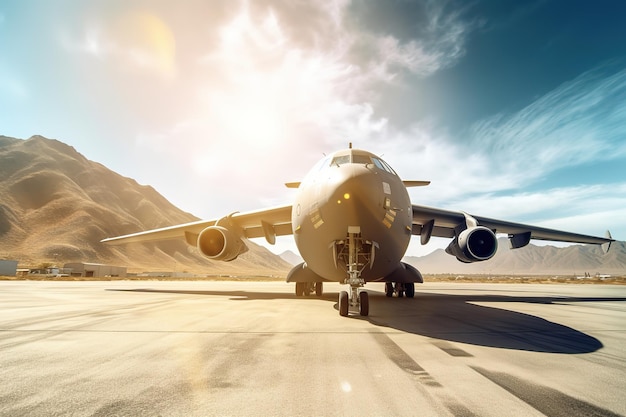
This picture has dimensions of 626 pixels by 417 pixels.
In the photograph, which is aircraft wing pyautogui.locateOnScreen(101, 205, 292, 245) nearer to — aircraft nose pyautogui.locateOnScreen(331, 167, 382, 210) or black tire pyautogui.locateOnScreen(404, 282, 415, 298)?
black tire pyautogui.locateOnScreen(404, 282, 415, 298)

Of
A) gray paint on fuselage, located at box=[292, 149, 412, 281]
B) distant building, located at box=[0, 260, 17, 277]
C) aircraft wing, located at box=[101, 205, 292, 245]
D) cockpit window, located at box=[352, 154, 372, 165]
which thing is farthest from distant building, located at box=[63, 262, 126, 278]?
cockpit window, located at box=[352, 154, 372, 165]

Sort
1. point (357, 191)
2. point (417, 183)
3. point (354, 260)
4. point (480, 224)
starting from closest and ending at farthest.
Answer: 1. point (357, 191)
2. point (354, 260)
3. point (417, 183)
4. point (480, 224)

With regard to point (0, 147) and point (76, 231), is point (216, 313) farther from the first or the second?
point (0, 147)

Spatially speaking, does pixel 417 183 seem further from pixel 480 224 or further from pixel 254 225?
pixel 254 225

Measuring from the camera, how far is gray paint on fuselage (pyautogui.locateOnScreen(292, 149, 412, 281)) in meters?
6.16

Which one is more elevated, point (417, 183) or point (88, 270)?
point (417, 183)

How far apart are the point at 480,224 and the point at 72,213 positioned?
120 m

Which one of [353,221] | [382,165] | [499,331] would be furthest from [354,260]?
[499,331]

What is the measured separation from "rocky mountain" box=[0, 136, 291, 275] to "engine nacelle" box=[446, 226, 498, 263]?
92.4m

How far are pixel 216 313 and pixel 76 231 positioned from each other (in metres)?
107

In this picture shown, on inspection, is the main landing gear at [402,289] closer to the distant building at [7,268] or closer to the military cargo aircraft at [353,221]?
the military cargo aircraft at [353,221]

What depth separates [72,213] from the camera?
100562 mm

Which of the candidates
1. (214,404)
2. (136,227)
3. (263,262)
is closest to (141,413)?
(214,404)

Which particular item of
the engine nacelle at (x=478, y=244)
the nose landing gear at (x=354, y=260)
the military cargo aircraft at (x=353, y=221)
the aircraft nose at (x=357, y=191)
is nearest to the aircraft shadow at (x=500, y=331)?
the nose landing gear at (x=354, y=260)
